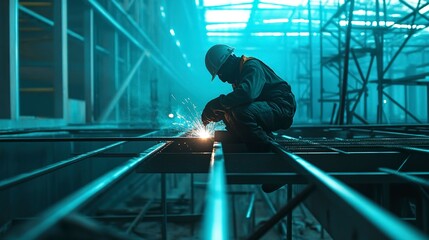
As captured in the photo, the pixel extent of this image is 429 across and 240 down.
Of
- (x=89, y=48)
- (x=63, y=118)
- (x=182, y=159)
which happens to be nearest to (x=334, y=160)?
A: (x=182, y=159)

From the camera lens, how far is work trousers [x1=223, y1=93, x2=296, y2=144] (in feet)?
8.96

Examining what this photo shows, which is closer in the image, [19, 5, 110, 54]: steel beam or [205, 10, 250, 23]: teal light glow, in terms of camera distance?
[19, 5, 110, 54]: steel beam

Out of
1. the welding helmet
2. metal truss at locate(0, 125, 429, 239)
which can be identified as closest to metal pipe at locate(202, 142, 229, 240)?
Result: metal truss at locate(0, 125, 429, 239)

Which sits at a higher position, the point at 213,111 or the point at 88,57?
the point at 88,57

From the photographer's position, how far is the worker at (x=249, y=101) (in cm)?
275

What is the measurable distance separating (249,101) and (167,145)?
631mm

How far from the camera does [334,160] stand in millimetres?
2354

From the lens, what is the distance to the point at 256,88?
9.27ft

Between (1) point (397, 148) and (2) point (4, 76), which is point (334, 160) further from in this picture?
(2) point (4, 76)

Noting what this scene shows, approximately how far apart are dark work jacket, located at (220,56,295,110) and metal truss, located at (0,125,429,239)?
0.29 meters

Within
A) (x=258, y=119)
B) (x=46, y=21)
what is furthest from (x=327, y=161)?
(x=46, y=21)

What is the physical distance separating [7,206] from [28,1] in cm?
344

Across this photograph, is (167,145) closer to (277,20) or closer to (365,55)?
(365,55)

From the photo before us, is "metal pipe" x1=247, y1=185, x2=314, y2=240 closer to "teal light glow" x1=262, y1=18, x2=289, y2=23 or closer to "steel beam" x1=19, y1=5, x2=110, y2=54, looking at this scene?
"steel beam" x1=19, y1=5, x2=110, y2=54
